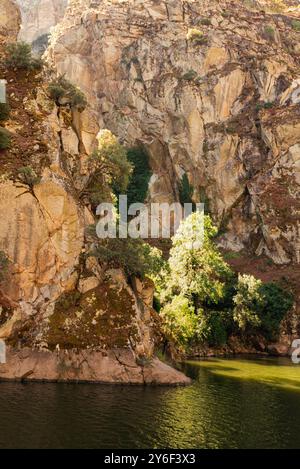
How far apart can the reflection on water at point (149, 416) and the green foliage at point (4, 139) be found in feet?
58.4

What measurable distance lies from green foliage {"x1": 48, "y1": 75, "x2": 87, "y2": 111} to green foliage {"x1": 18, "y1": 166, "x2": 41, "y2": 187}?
914 cm

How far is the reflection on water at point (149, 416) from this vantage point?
1875 centimetres

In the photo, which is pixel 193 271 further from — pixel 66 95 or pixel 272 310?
pixel 66 95

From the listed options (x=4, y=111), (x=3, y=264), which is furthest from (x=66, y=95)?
(x=3, y=264)

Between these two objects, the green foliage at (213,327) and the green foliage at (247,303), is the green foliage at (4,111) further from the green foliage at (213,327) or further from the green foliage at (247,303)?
the green foliage at (247,303)

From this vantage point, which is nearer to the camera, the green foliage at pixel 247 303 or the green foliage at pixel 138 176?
the green foliage at pixel 247 303

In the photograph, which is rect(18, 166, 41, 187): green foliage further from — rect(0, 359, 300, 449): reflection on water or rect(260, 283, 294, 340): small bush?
rect(260, 283, 294, 340): small bush

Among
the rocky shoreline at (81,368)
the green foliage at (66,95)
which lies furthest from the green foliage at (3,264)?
the green foliage at (66,95)

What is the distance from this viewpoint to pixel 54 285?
34344mm

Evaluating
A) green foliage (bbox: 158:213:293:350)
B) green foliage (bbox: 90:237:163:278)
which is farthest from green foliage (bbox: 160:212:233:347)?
green foliage (bbox: 90:237:163:278)

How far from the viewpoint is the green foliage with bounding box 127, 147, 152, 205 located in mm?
79688

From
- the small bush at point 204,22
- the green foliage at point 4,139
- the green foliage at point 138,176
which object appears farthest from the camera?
the small bush at point 204,22
